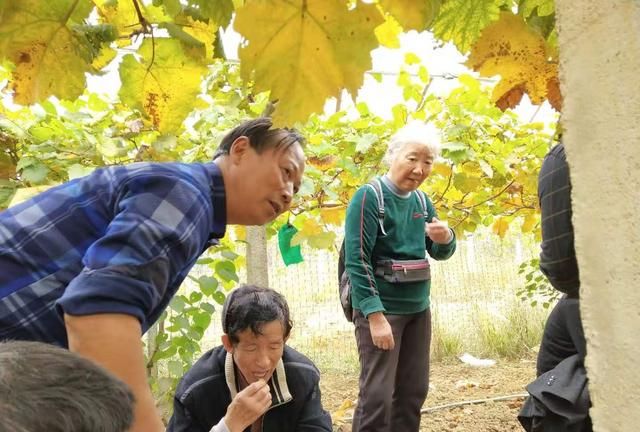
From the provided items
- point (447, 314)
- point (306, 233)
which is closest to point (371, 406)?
Answer: point (306, 233)

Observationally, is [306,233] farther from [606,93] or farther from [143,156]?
[606,93]

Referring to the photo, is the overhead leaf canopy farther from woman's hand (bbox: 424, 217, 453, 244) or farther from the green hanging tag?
the green hanging tag

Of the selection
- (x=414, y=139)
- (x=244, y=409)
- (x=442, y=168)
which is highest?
(x=442, y=168)

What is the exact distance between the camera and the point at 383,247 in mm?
2523

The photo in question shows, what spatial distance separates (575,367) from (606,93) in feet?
5.00

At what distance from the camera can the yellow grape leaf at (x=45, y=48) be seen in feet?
2.73

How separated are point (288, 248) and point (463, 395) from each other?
7.22ft

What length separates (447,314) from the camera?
682cm

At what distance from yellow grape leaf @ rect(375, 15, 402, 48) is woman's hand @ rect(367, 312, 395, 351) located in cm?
146

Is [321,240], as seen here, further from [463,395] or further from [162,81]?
[162,81]

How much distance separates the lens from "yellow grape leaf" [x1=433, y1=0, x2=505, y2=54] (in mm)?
852

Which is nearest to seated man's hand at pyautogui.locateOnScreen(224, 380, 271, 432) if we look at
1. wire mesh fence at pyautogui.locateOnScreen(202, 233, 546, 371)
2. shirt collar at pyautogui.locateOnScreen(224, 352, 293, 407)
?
shirt collar at pyautogui.locateOnScreen(224, 352, 293, 407)

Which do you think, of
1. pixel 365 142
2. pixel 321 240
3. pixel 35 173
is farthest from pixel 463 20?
pixel 321 240

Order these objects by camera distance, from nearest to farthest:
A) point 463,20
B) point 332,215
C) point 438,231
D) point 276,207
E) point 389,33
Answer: point 463,20
point 389,33
point 276,207
point 438,231
point 332,215
